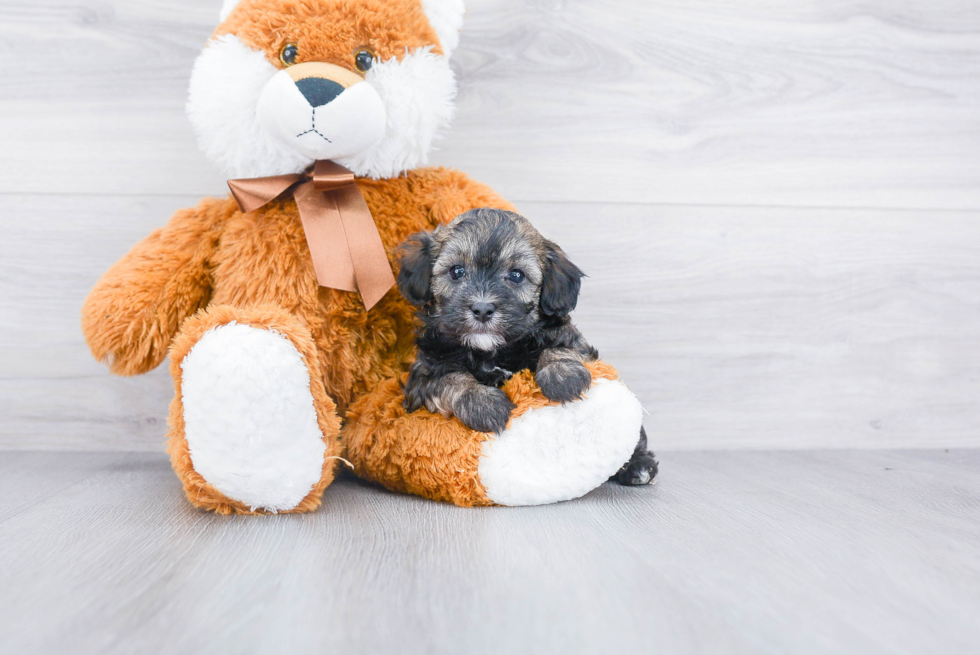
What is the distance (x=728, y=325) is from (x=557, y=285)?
82 cm

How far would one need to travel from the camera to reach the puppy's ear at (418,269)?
134 cm

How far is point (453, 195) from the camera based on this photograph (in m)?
1.54

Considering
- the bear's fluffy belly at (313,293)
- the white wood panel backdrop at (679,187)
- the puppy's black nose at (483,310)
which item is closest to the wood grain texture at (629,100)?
the white wood panel backdrop at (679,187)

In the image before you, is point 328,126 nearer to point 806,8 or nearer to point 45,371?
point 45,371

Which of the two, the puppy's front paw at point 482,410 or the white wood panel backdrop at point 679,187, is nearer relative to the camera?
the puppy's front paw at point 482,410

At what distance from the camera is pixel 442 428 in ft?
4.33

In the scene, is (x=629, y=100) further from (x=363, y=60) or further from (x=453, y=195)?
(x=363, y=60)

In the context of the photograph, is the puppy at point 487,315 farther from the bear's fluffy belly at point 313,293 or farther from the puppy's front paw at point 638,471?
the puppy's front paw at point 638,471

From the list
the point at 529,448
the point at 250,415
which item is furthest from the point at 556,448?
the point at 250,415

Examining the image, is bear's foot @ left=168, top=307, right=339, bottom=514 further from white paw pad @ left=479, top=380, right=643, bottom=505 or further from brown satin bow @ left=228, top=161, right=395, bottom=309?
white paw pad @ left=479, top=380, right=643, bottom=505

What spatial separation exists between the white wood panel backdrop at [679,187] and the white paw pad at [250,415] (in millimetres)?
738

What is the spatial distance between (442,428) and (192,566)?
49 centimetres

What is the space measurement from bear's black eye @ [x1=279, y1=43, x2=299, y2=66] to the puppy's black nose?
0.62 meters

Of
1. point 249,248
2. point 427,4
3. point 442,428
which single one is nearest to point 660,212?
point 427,4
